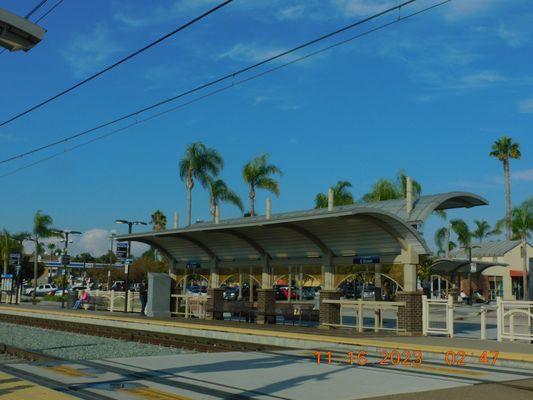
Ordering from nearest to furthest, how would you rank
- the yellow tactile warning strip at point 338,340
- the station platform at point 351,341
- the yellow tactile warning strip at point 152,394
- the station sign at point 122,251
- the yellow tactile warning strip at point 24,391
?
the yellow tactile warning strip at point 24,391 → the yellow tactile warning strip at point 152,394 → the yellow tactile warning strip at point 338,340 → the station platform at point 351,341 → the station sign at point 122,251

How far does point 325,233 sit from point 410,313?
13.5ft

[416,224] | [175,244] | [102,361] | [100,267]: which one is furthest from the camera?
[100,267]

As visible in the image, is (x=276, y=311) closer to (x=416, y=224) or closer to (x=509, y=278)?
(x=416, y=224)

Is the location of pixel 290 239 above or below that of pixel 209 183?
below

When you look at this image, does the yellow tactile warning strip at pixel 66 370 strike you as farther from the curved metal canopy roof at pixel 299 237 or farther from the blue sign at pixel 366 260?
the blue sign at pixel 366 260

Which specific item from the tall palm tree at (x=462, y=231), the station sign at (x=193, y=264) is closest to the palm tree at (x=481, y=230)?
the tall palm tree at (x=462, y=231)

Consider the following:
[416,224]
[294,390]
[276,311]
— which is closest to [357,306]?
[416,224]

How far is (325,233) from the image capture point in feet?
73.7

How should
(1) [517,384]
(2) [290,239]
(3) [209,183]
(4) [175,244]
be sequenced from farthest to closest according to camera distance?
(3) [209,183], (4) [175,244], (2) [290,239], (1) [517,384]

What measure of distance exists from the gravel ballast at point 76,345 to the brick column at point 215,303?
6.70 m

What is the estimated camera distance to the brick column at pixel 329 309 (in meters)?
22.5

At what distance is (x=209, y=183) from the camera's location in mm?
58125

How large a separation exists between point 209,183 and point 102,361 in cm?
4514
